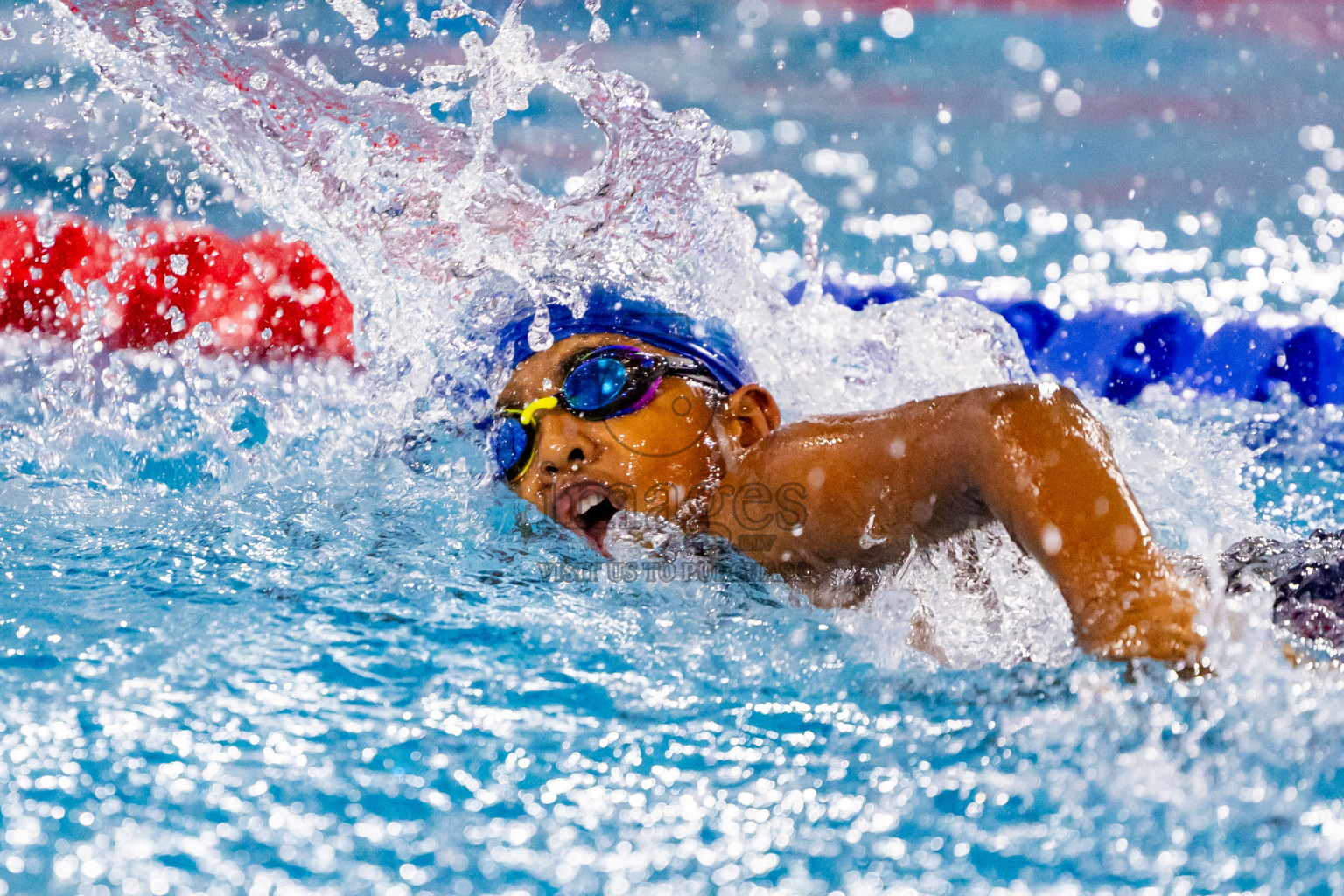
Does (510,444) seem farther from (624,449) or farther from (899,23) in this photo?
(899,23)

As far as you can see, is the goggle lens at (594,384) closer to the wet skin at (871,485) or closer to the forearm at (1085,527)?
the wet skin at (871,485)

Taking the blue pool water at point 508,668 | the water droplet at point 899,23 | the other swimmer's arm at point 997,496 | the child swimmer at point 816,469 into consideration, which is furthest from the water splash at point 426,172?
the water droplet at point 899,23

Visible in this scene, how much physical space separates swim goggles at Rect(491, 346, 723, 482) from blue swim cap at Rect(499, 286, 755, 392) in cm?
8

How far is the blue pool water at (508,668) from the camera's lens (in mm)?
816

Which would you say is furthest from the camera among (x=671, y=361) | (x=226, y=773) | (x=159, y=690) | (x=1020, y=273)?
(x=1020, y=273)

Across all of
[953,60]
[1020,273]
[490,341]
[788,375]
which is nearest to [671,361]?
[490,341]

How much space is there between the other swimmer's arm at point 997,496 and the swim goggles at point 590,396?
0.31m

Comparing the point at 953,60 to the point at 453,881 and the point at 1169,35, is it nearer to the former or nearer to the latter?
the point at 1169,35

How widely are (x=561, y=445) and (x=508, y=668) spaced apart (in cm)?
50

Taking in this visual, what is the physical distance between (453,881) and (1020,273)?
161 inches

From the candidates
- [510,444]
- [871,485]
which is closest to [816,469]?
[871,485]

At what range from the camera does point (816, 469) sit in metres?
1.25

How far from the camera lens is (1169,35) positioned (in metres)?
4.66

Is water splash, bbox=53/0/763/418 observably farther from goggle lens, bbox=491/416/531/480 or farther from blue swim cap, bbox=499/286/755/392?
goggle lens, bbox=491/416/531/480
